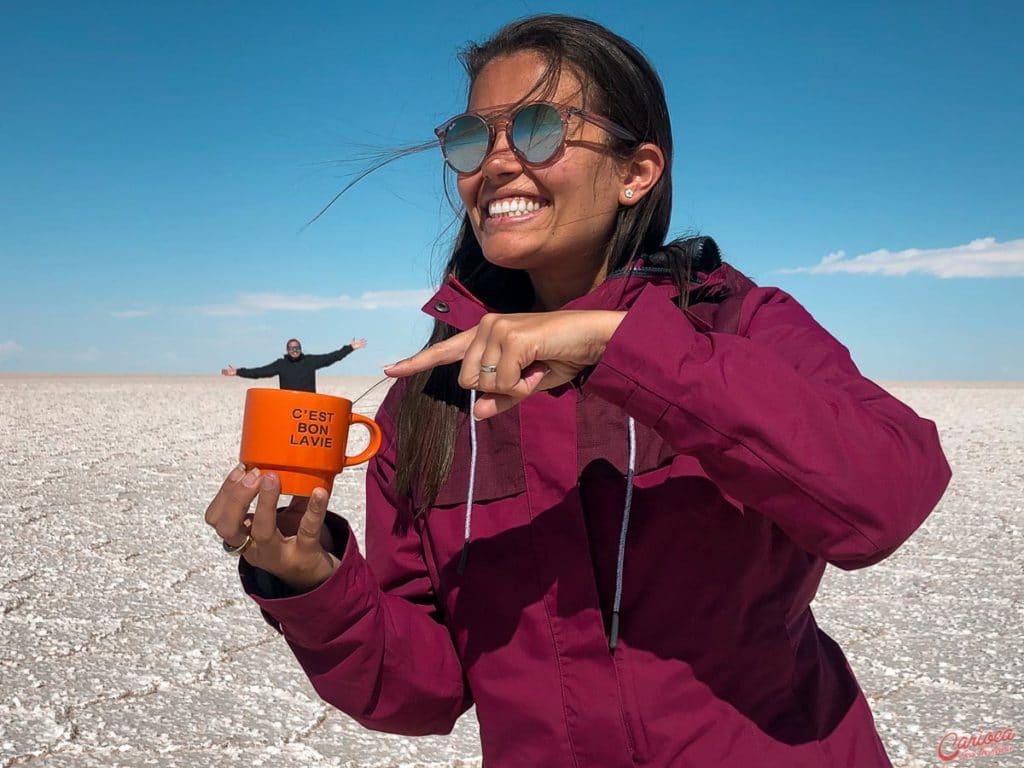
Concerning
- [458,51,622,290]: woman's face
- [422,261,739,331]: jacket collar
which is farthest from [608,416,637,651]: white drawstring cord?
[458,51,622,290]: woman's face

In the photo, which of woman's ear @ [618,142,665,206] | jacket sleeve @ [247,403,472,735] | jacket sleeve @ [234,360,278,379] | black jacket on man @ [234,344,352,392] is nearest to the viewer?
jacket sleeve @ [247,403,472,735]

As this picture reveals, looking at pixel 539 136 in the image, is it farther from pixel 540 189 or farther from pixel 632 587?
pixel 632 587

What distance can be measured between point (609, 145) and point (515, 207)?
0.54 ft

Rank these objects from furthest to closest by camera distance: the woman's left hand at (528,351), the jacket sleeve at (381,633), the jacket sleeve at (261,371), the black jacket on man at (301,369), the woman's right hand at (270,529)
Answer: the jacket sleeve at (261,371) < the black jacket on man at (301,369) < the jacket sleeve at (381,633) < the woman's right hand at (270,529) < the woman's left hand at (528,351)

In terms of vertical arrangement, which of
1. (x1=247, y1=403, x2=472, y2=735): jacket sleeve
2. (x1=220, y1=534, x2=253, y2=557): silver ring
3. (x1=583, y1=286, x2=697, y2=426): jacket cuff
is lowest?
(x1=247, y1=403, x2=472, y2=735): jacket sleeve

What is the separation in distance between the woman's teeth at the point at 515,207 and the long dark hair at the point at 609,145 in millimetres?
144

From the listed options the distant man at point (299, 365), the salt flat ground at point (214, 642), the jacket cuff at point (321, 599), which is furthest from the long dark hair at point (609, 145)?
the distant man at point (299, 365)

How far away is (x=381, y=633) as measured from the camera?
129 centimetres

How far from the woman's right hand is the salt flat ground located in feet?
4.84

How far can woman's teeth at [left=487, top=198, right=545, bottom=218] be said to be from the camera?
1.25m

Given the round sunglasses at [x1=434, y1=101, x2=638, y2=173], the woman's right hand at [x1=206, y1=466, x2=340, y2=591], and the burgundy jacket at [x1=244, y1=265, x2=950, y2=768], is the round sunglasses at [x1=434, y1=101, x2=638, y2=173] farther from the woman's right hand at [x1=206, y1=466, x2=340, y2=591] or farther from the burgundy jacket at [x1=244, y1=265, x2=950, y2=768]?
the woman's right hand at [x1=206, y1=466, x2=340, y2=591]

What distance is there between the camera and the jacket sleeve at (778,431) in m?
0.92

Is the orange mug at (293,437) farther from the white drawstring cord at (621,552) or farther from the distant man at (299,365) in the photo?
the distant man at (299,365)

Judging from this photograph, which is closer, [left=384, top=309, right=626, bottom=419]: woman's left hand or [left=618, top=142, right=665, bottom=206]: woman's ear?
[left=384, top=309, right=626, bottom=419]: woman's left hand
